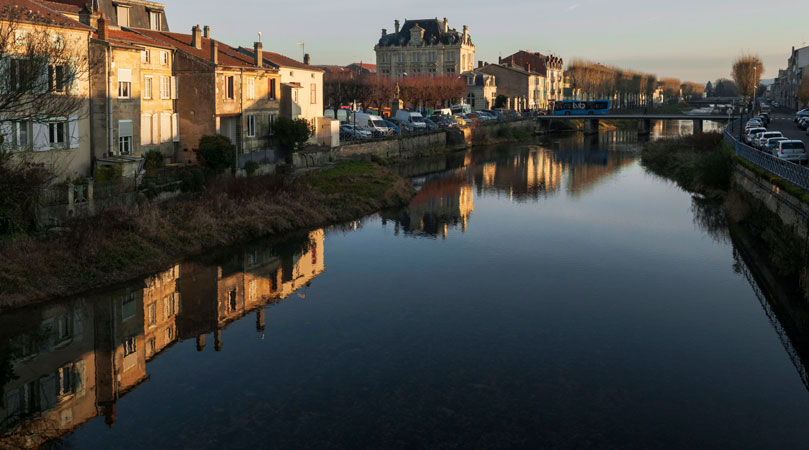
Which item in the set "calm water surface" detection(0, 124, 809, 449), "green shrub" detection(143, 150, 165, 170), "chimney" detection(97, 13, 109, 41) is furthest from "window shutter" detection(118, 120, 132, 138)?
"calm water surface" detection(0, 124, 809, 449)

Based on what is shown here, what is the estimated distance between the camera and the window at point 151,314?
19406 millimetres

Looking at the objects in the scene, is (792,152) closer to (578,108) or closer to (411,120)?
(411,120)

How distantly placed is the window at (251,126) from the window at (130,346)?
22.0m

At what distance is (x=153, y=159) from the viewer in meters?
31.5

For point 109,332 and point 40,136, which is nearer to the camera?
point 109,332

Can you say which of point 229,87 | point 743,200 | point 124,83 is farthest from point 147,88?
point 743,200

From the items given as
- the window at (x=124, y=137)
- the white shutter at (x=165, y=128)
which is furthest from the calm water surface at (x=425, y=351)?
the white shutter at (x=165, y=128)

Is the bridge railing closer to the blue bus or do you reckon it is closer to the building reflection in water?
the building reflection in water

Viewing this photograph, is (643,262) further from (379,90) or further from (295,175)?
(379,90)

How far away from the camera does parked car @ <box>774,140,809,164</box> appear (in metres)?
34.3

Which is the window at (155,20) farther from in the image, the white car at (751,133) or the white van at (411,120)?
the white car at (751,133)

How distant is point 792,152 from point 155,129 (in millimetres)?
28527

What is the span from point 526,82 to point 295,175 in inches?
3069

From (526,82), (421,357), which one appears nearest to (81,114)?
(421,357)
